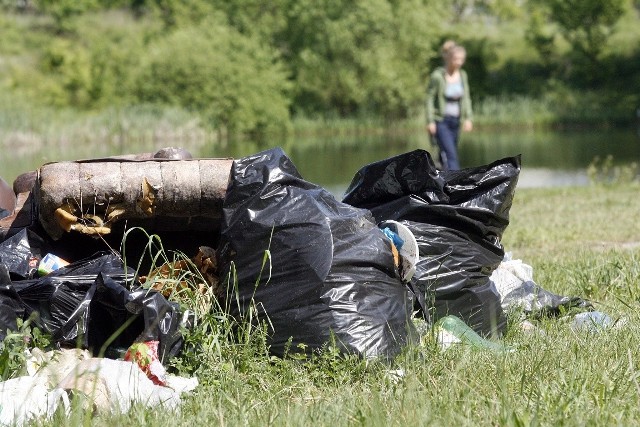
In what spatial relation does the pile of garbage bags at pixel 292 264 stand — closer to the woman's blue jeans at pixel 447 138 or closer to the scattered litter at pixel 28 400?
the scattered litter at pixel 28 400

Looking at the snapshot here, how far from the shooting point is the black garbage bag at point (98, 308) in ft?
11.4

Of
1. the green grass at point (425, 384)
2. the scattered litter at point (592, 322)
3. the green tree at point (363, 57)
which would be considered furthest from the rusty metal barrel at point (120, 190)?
the green tree at point (363, 57)

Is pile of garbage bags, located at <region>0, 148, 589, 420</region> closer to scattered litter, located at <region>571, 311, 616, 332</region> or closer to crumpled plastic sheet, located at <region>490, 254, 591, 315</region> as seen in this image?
crumpled plastic sheet, located at <region>490, 254, 591, 315</region>

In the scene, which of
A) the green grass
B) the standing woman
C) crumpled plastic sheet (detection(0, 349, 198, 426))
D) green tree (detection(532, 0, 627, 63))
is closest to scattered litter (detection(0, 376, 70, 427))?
crumpled plastic sheet (detection(0, 349, 198, 426))

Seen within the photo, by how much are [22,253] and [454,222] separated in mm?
1956

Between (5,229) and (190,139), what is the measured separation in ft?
99.8

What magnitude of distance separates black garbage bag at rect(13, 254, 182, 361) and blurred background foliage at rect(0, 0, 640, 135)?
3336cm

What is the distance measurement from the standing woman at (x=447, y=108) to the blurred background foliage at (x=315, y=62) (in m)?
26.6

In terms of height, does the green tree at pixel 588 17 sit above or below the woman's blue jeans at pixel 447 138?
below

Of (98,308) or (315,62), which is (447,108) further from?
(315,62)

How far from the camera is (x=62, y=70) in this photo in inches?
1806

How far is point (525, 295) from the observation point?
474cm

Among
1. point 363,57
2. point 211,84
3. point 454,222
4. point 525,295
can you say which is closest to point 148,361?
point 454,222

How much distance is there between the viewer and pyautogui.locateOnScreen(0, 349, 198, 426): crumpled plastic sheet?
3.05 m
